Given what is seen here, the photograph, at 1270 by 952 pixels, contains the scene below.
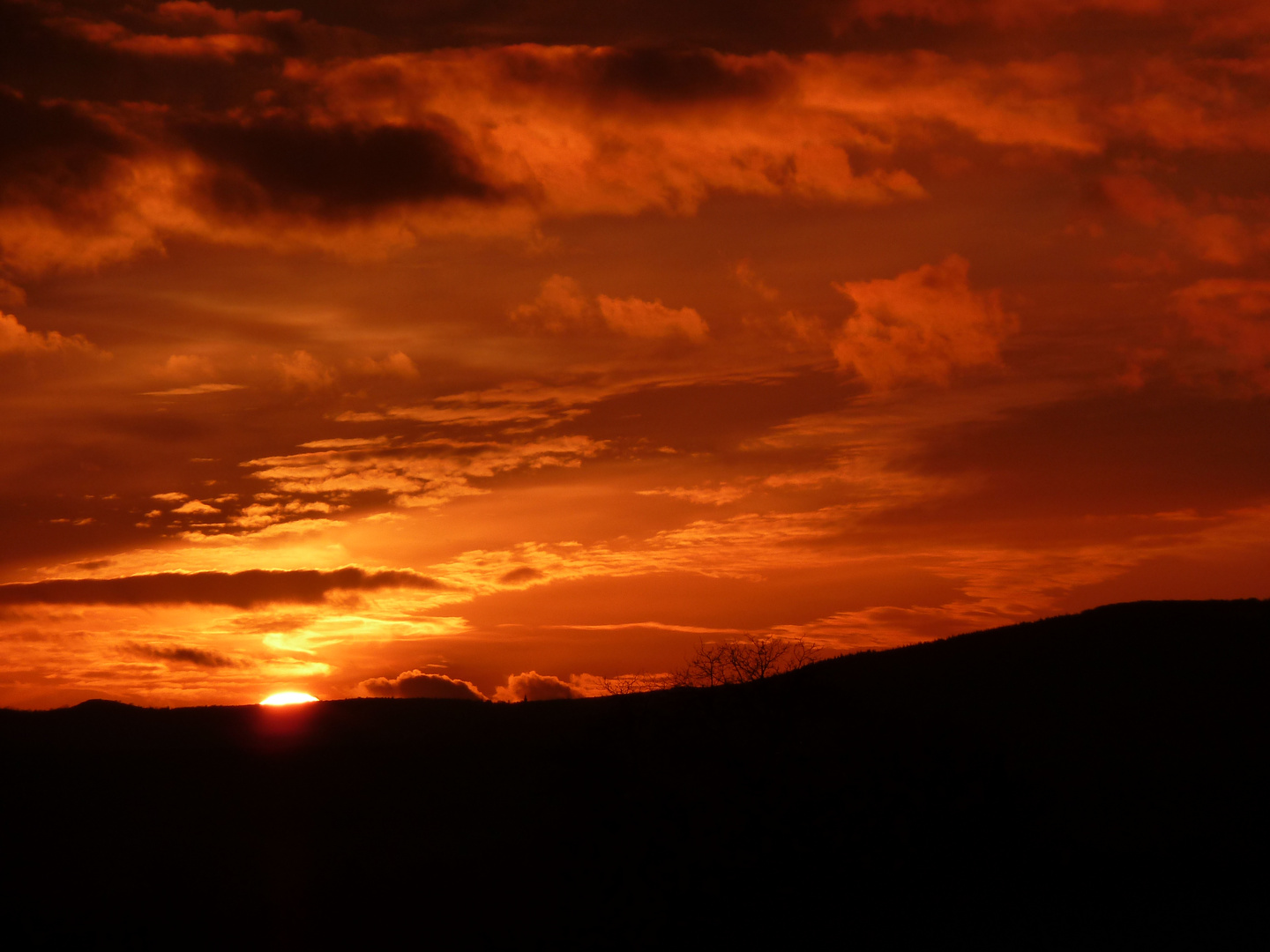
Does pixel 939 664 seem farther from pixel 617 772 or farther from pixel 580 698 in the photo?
pixel 617 772

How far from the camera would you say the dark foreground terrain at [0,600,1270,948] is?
3209 centimetres

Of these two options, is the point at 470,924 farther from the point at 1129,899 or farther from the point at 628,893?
the point at 1129,899

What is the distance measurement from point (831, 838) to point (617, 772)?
7163mm

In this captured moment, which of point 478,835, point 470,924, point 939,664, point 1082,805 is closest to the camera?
point 470,924

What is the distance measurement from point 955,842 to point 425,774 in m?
29.4

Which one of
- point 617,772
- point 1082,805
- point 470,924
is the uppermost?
point 617,772

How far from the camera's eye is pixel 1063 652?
56.2 m

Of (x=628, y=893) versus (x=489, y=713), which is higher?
(x=489, y=713)

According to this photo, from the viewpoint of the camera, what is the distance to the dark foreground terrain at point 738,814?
32.1 metres

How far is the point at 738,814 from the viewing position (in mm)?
32625

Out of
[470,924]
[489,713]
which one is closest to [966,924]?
[470,924]

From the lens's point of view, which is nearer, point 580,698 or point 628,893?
point 628,893

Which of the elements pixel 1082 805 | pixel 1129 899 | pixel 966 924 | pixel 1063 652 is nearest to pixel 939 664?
pixel 1063 652

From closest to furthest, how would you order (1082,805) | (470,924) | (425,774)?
(470,924) < (1082,805) < (425,774)
